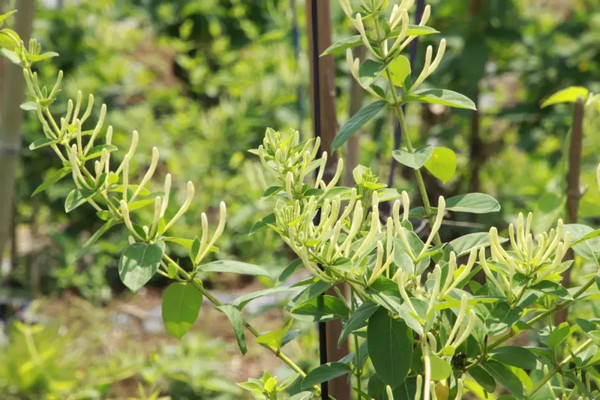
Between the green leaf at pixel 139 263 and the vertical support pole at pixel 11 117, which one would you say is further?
the vertical support pole at pixel 11 117

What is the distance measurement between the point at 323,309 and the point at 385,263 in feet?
0.39

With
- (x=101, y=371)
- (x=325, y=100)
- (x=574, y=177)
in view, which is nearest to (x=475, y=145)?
(x=101, y=371)

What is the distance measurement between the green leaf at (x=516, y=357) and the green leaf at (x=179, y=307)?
10.4 inches

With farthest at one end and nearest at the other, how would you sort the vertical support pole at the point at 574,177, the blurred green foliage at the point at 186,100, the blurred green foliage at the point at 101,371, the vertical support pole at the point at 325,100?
the blurred green foliage at the point at 186,100, the blurred green foliage at the point at 101,371, the vertical support pole at the point at 574,177, the vertical support pole at the point at 325,100

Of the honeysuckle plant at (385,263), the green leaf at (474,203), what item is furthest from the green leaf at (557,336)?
the green leaf at (474,203)

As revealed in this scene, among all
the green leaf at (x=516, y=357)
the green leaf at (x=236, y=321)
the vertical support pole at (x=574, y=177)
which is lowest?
the vertical support pole at (x=574, y=177)

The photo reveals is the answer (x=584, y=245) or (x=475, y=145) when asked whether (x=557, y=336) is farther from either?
(x=475, y=145)

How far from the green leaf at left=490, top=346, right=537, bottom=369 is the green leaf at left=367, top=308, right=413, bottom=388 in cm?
10

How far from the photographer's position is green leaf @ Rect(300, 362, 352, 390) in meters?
0.79

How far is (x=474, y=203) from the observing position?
83 centimetres

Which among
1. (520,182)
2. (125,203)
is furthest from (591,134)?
(125,203)

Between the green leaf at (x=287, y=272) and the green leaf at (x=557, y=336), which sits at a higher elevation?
the green leaf at (x=287, y=272)

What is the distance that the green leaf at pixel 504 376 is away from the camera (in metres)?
0.77

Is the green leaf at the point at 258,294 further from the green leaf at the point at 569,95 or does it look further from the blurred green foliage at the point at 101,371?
the blurred green foliage at the point at 101,371
